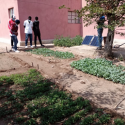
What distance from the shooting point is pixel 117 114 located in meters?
2.55

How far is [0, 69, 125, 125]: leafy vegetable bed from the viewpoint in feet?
7.95

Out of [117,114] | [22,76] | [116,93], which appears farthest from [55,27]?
[117,114]

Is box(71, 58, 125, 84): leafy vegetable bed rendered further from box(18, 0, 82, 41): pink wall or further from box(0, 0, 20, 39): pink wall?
box(0, 0, 20, 39): pink wall

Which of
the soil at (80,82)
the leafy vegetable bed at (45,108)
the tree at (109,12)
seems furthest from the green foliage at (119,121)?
the tree at (109,12)

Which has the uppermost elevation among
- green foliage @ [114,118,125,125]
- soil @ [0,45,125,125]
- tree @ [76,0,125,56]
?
tree @ [76,0,125,56]

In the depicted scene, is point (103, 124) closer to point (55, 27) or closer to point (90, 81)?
point (90, 81)

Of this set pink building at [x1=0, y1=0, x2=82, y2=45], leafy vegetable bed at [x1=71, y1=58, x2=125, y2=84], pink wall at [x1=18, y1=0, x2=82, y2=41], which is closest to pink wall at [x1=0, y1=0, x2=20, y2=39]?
pink building at [x1=0, y1=0, x2=82, y2=45]

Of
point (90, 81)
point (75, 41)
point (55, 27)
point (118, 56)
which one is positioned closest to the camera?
point (90, 81)

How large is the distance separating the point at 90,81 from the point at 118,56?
2734mm

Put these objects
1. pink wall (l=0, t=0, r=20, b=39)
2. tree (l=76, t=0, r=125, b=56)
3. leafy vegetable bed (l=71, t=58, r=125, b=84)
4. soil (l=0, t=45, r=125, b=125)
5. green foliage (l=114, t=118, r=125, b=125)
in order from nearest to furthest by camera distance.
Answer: green foliage (l=114, t=118, r=125, b=125), soil (l=0, t=45, r=125, b=125), leafy vegetable bed (l=71, t=58, r=125, b=84), tree (l=76, t=0, r=125, b=56), pink wall (l=0, t=0, r=20, b=39)

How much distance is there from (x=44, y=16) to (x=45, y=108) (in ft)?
28.8

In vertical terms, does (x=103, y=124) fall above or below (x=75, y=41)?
below

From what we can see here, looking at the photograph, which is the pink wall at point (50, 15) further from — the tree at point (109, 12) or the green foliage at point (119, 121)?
the green foliage at point (119, 121)

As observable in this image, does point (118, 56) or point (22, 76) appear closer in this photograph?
point (22, 76)
